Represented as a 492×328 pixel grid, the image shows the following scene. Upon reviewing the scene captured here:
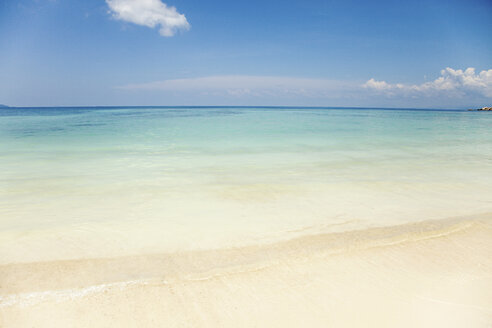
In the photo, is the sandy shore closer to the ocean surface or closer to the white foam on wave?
the white foam on wave

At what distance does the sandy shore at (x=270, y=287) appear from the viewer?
222 centimetres

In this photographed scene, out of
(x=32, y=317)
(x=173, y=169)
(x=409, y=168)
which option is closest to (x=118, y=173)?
(x=173, y=169)

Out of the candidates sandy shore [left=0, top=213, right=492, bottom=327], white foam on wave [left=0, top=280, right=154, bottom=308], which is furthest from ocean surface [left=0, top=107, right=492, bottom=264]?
white foam on wave [left=0, top=280, right=154, bottom=308]

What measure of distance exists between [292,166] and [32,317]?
22.0 feet

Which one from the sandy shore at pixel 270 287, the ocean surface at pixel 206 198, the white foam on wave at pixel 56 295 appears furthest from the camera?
the ocean surface at pixel 206 198

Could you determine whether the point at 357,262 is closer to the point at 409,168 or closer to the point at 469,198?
the point at 469,198

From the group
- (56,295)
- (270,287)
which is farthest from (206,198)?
(56,295)

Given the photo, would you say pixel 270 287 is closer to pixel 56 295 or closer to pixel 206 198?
pixel 56 295

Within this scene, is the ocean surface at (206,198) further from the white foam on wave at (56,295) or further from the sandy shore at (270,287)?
the white foam on wave at (56,295)

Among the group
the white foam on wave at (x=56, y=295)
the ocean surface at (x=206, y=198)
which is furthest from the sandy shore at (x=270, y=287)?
the ocean surface at (x=206, y=198)

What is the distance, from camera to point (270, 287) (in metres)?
2.58

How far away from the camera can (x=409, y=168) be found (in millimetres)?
7969

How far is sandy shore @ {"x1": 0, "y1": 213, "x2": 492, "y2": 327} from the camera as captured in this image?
2.22 meters

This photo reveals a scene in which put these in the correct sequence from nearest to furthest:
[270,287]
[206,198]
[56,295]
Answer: [56,295], [270,287], [206,198]
